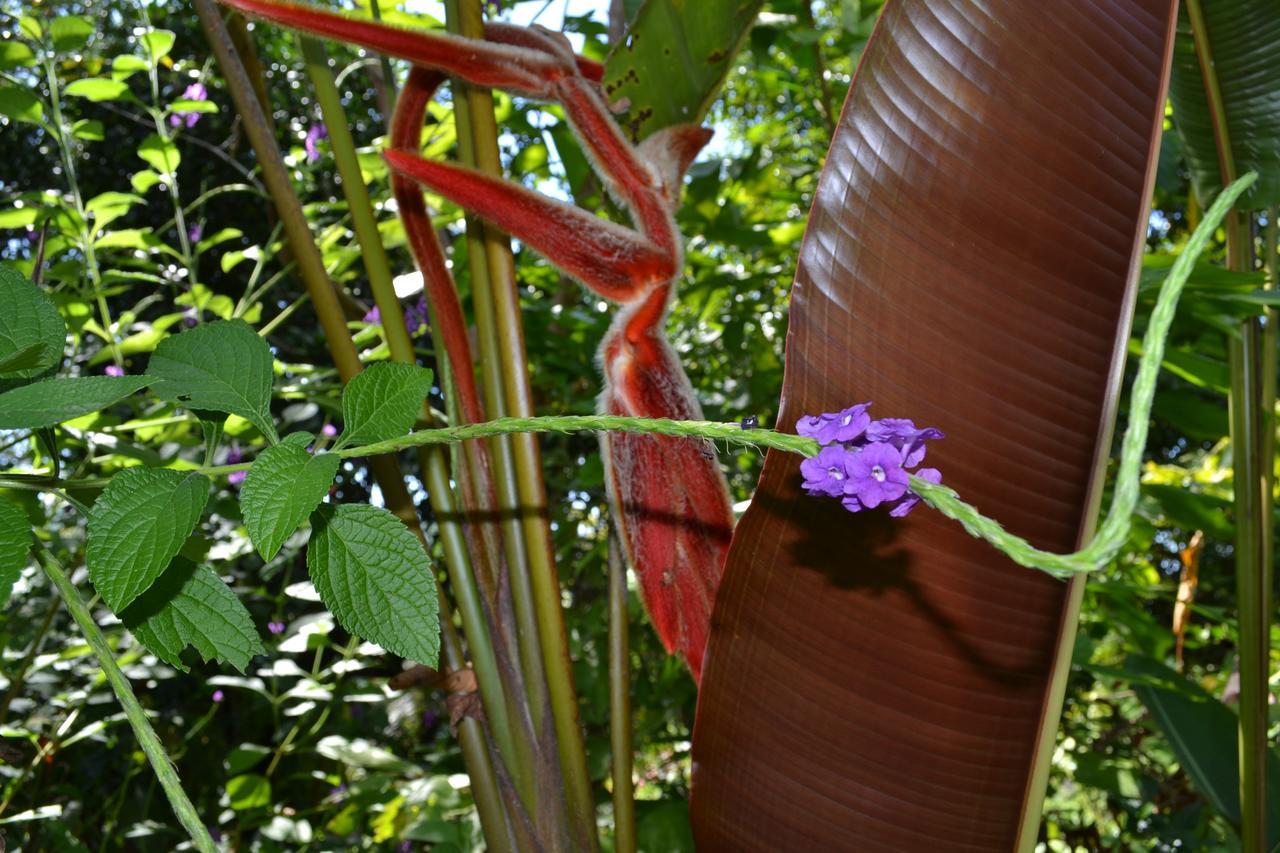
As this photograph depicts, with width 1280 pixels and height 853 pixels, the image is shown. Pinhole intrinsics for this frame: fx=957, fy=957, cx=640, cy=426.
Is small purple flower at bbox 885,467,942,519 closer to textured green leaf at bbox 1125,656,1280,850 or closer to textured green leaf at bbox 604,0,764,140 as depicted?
textured green leaf at bbox 604,0,764,140

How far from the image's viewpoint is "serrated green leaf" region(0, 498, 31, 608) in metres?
0.26

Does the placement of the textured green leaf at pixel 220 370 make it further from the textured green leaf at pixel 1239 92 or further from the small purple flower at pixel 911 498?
the textured green leaf at pixel 1239 92

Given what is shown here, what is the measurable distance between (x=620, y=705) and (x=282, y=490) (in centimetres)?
35

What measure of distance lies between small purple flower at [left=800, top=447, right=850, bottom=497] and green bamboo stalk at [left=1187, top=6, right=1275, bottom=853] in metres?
0.68

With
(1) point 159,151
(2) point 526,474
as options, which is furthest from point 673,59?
(1) point 159,151

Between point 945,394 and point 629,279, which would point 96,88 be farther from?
point 945,394

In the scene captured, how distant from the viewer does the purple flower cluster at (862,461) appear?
0.25 meters

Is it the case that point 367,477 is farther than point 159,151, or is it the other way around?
point 367,477

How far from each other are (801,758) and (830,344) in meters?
0.22

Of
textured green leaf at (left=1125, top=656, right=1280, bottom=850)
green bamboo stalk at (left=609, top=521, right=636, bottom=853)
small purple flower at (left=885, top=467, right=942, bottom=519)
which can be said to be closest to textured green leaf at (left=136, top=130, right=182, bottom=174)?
green bamboo stalk at (left=609, top=521, right=636, bottom=853)

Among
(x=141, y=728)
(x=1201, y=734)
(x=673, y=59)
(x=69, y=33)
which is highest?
(x=69, y=33)

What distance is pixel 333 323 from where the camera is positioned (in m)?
0.59

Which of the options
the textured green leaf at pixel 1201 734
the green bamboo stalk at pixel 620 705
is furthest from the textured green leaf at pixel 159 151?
the textured green leaf at pixel 1201 734

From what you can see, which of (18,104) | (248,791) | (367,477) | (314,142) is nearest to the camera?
(18,104)
